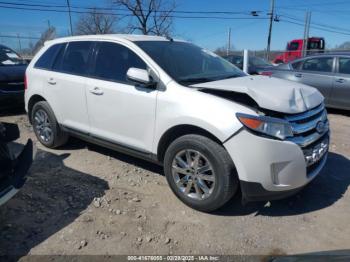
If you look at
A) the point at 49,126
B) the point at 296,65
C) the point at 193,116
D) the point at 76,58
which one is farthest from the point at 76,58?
the point at 296,65

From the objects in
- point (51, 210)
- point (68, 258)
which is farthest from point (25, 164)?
point (68, 258)

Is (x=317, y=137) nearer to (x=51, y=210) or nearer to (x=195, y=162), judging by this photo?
→ (x=195, y=162)

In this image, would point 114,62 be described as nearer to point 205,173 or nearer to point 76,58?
point 76,58

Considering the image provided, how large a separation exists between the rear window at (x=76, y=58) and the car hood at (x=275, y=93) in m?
1.84

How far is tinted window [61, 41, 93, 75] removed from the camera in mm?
4609

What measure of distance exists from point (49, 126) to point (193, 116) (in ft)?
9.46

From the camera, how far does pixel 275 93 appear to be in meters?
3.29

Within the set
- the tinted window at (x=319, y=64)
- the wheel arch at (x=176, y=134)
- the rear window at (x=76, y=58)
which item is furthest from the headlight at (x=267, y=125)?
the tinted window at (x=319, y=64)

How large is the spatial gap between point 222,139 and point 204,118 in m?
0.27

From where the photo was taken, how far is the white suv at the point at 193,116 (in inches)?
122

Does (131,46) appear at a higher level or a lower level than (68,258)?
higher

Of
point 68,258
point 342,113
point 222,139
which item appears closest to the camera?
point 68,258

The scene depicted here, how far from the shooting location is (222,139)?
3166mm

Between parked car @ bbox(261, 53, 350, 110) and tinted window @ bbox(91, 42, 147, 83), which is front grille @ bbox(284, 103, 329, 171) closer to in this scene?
tinted window @ bbox(91, 42, 147, 83)
